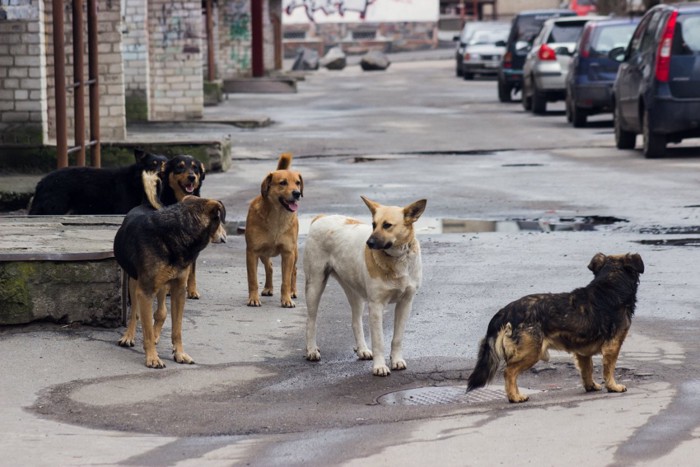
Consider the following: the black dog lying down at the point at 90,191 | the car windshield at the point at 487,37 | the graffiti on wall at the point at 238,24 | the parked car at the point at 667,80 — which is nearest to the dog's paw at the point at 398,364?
the black dog lying down at the point at 90,191

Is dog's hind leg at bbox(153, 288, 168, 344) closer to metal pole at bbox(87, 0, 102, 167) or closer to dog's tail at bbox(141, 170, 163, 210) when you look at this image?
dog's tail at bbox(141, 170, 163, 210)

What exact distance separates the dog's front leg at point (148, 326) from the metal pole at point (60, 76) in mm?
6577

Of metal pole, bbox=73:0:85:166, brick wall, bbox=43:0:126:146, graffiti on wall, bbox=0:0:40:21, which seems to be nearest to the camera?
metal pole, bbox=73:0:85:166

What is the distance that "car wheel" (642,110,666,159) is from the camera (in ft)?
62.6

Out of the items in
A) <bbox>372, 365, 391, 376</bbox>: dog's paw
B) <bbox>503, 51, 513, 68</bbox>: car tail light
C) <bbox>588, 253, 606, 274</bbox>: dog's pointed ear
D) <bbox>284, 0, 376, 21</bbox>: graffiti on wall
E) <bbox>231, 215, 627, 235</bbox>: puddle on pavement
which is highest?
<bbox>284, 0, 376, 21</bbox>: graffiti on wall

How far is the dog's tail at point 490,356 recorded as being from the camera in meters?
7.35

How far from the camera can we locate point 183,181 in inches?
405

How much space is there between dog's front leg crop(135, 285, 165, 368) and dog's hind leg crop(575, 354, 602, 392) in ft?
7.78

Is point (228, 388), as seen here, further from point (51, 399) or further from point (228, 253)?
point (228, 253)

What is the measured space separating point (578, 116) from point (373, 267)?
18.4 m

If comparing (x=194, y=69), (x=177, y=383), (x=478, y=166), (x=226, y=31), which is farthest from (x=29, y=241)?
(x=226, y=31)

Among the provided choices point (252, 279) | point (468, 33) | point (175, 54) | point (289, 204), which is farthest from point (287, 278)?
point (468, 33)

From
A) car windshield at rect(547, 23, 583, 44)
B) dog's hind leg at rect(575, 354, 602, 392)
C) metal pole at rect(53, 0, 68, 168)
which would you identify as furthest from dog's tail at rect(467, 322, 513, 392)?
car windshield at rect(547, 23, 583, 44)

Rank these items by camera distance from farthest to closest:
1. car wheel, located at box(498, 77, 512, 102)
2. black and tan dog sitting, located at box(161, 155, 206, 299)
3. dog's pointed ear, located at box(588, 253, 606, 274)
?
car wheel, located at box(498, 77, 512, 102) < black and tan dog sitting, located at box(161, 155, 206, 299) < dog's pointed ear, located at box(588, 253, 606, 274)
